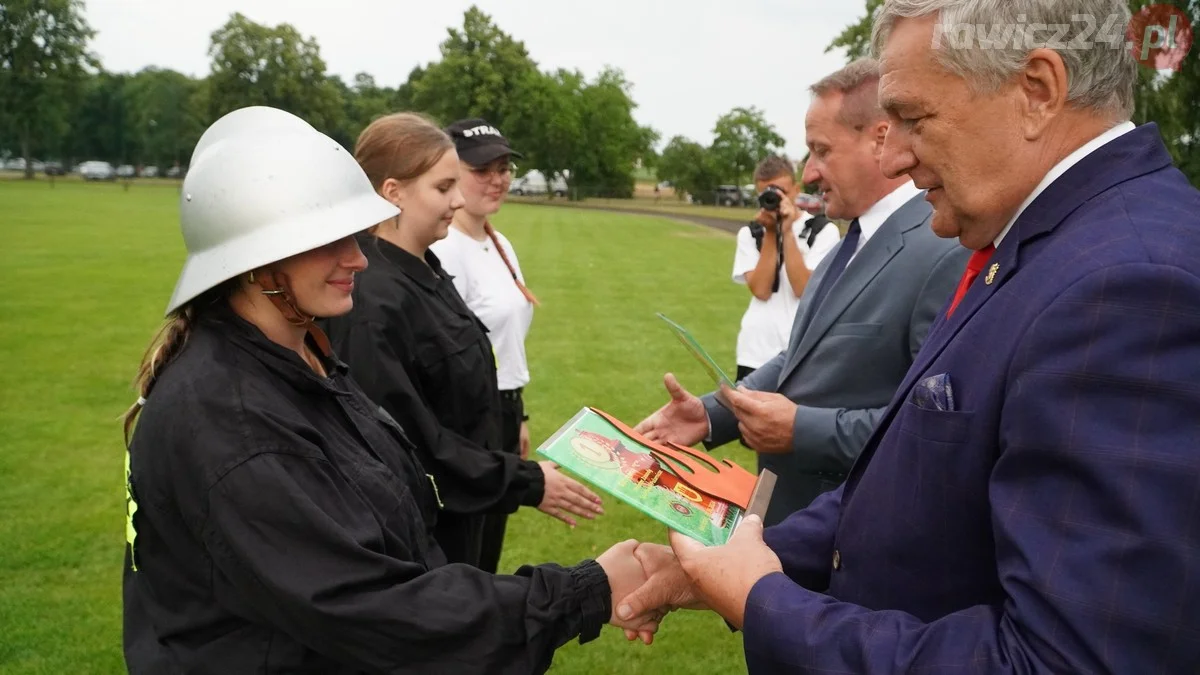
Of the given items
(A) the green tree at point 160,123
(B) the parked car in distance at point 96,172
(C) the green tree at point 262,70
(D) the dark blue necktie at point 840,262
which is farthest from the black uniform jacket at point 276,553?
(A) the green tree at point 160,123

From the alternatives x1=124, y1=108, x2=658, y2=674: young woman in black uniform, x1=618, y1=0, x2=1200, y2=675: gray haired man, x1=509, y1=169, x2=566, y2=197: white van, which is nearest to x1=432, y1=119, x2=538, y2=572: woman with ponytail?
x1=124, y1=108, x2=658, y2=674: young woman in black uniform

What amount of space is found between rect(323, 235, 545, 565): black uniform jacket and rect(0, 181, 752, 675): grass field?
1812 mm

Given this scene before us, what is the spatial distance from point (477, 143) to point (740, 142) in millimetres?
87707

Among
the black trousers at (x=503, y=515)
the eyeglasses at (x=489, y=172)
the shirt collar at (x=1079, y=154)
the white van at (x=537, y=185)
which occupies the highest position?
the shirt collar at (x=1079, y=154)

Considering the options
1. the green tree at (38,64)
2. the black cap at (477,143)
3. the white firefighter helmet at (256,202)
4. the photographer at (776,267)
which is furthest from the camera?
the green tree at (38,64)

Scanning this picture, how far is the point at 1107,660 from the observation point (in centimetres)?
137

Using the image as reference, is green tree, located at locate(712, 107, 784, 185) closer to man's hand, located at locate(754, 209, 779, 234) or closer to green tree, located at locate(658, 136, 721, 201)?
Result: green tree, located at locate(658, 136, 721, 201)

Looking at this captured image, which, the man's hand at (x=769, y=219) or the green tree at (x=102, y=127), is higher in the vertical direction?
the man's hand at (x=769, y=219)

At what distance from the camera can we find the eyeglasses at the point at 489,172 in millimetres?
5477

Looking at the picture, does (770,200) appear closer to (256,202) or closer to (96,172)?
(256,202)

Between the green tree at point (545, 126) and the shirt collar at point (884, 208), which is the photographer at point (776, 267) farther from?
the green tree at point (545, 126)

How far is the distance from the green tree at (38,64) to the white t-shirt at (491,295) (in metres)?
83.0

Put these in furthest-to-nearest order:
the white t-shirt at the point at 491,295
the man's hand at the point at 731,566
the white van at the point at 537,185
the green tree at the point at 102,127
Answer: the green tree at the point at 102,127 < the white van at the point at 537,185 < the white t-shirt at the point at 491,295 < the man's hand at the point at 731,566

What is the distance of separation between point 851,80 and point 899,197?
48 centimetres
